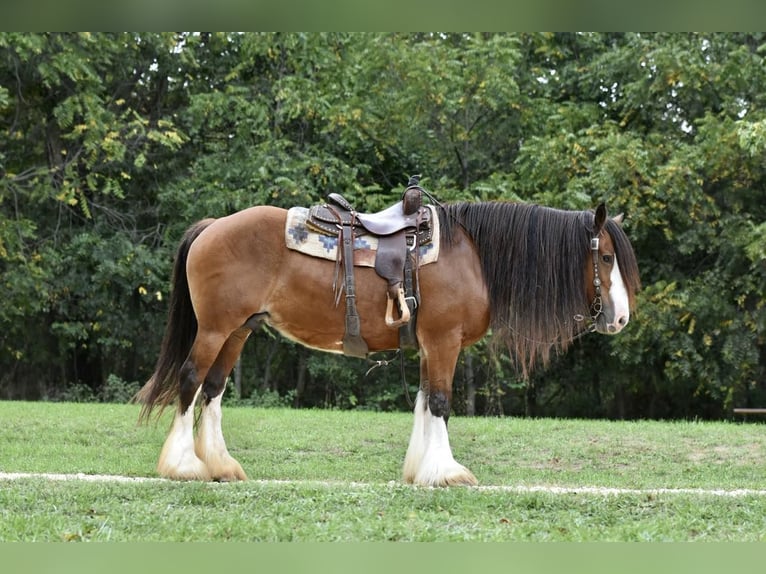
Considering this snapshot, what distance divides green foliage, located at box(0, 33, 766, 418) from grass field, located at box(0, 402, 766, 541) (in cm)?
411

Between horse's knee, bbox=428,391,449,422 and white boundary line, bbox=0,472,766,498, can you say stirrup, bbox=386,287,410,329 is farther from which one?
white boundary line, bbox=0,472,766,498

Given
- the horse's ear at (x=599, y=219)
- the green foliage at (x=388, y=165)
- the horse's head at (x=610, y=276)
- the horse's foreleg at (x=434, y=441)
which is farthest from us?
the green foliage at (x=388, y=165)

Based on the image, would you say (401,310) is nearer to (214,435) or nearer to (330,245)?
(330,245)

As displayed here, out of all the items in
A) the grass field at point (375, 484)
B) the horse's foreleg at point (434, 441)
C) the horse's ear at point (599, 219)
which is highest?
the horse's ear at point (599, 219)

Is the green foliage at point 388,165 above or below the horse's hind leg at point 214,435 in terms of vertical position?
above

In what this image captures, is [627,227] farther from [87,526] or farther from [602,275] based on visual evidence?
[87,526]

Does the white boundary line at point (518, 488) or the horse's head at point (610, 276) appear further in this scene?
the horse's head at point (610, 276)

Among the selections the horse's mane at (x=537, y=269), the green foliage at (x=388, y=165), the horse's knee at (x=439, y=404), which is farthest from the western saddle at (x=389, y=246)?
the green foliage at (x=388, y=165)

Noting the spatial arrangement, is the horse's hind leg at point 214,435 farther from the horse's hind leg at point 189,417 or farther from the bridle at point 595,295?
the bridle at point 595,295

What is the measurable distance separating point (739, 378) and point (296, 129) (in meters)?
9.29

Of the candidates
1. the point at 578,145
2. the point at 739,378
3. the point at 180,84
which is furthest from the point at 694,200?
the point at 180,84

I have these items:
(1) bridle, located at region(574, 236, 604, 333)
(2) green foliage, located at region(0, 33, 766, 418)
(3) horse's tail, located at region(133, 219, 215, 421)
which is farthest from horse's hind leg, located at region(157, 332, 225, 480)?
(2) green foliage, located at region(0, 33, 766, 418)

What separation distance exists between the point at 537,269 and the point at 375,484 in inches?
72.5

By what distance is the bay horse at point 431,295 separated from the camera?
19.3 feet
